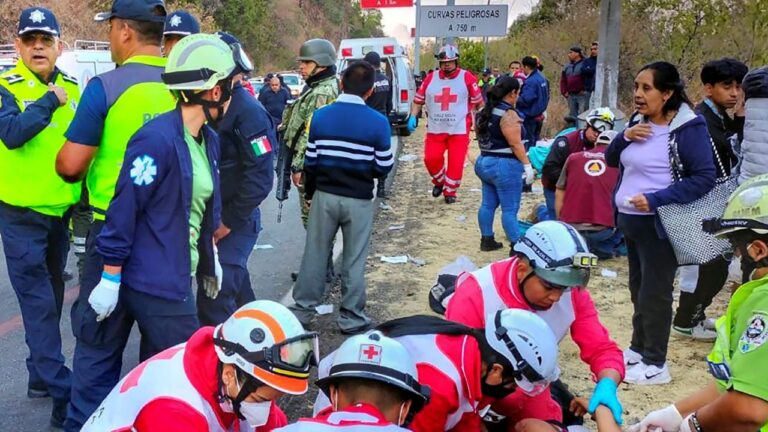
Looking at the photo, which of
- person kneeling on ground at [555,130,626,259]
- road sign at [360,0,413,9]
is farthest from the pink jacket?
road sign at [360,0,413,9]

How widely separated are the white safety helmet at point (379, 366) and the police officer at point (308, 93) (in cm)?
315

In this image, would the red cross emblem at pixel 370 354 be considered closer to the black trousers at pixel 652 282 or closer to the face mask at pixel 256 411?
the face mask at pixel 256 411

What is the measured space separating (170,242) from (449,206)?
7097mm

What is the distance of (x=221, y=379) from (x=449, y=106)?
7.22 meters

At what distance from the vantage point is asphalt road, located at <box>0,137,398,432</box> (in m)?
3.74

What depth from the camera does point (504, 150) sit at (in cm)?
685

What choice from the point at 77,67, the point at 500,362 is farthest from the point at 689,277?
the point at 77,67

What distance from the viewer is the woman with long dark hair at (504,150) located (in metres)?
6.74

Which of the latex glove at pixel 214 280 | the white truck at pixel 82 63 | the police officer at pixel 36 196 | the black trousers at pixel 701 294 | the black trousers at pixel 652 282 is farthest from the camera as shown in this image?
the white truck at pixel 82 63

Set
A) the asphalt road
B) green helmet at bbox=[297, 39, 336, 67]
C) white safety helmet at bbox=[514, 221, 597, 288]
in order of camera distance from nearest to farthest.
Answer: white safety helmet at bbox=[514, 221, 597, 288], the asphalt road, green helmet at bbox=[297, 39, 336, 67]

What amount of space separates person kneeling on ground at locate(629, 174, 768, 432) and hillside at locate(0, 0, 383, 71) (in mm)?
27792

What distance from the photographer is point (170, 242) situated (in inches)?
107

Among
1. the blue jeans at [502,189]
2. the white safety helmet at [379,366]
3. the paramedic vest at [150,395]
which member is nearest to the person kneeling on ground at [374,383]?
the white safety helmet at [379,366]

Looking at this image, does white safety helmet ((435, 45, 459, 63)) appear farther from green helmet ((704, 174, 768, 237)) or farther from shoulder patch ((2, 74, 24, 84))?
green helmet ((704, 174, 768, 237))
